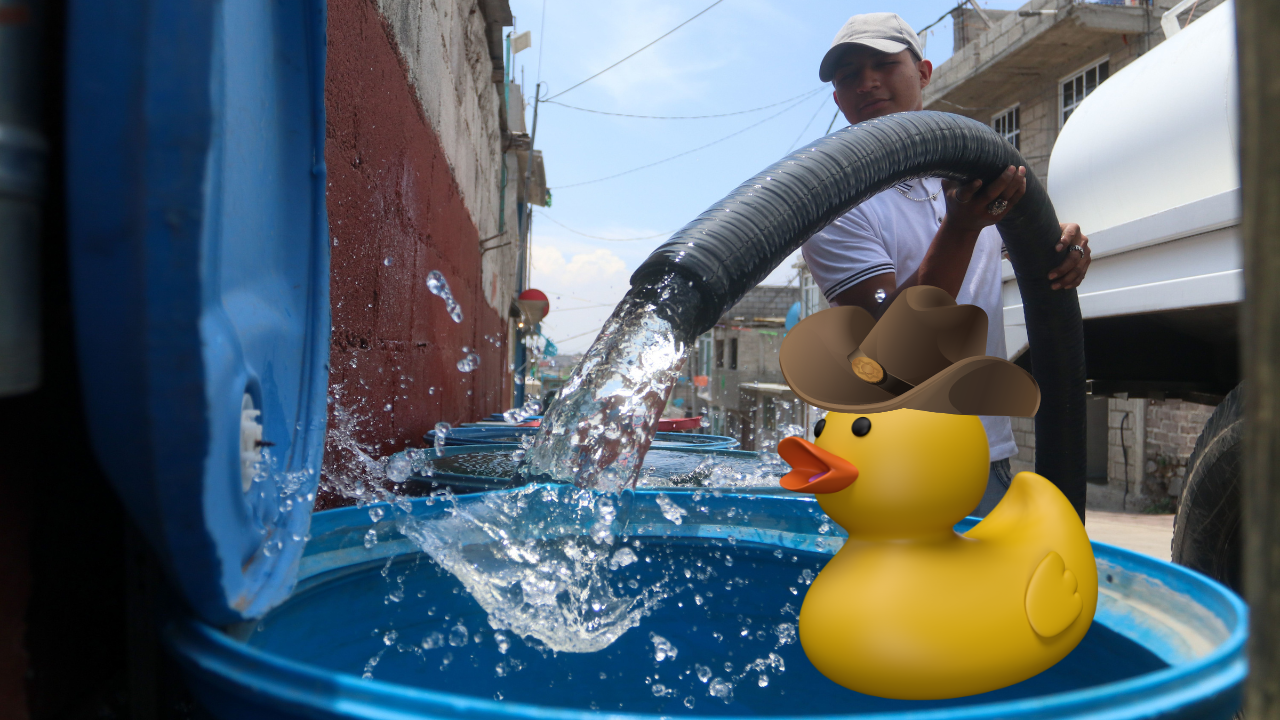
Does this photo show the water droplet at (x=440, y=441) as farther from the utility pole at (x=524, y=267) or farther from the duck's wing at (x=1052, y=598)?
the utility pole at (x=524, y=267)

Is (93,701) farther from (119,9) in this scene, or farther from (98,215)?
(119,9)

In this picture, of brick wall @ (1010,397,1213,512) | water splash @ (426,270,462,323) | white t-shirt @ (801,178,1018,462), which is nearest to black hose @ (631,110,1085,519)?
white t-shirt @ (801,178,1018,462)

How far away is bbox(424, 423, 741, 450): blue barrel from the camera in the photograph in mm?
2824

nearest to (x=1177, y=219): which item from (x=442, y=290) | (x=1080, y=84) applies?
(x=442, y=290)

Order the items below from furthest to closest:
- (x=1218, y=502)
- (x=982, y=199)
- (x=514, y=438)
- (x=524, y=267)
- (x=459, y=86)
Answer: (x=524, y=267)
(x=459, y=86)
(x=514, y=438)
(x=1218, y=502)
(x=982, y=199)

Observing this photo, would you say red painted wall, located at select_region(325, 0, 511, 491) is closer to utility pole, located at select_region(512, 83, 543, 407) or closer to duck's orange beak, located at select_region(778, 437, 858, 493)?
duck's orange beak, located at select_region(778, 437, 858, 493)

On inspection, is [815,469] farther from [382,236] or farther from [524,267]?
[524,267]

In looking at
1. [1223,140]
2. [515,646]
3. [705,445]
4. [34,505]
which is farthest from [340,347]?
[1223,140]

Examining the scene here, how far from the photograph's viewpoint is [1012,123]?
13758 mm

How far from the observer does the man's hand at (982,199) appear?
4.32 feet

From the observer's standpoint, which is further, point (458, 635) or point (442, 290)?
point (442, 290)

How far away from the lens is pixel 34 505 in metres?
0.64

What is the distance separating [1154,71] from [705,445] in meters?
2.00

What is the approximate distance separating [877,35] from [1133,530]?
894 cm
